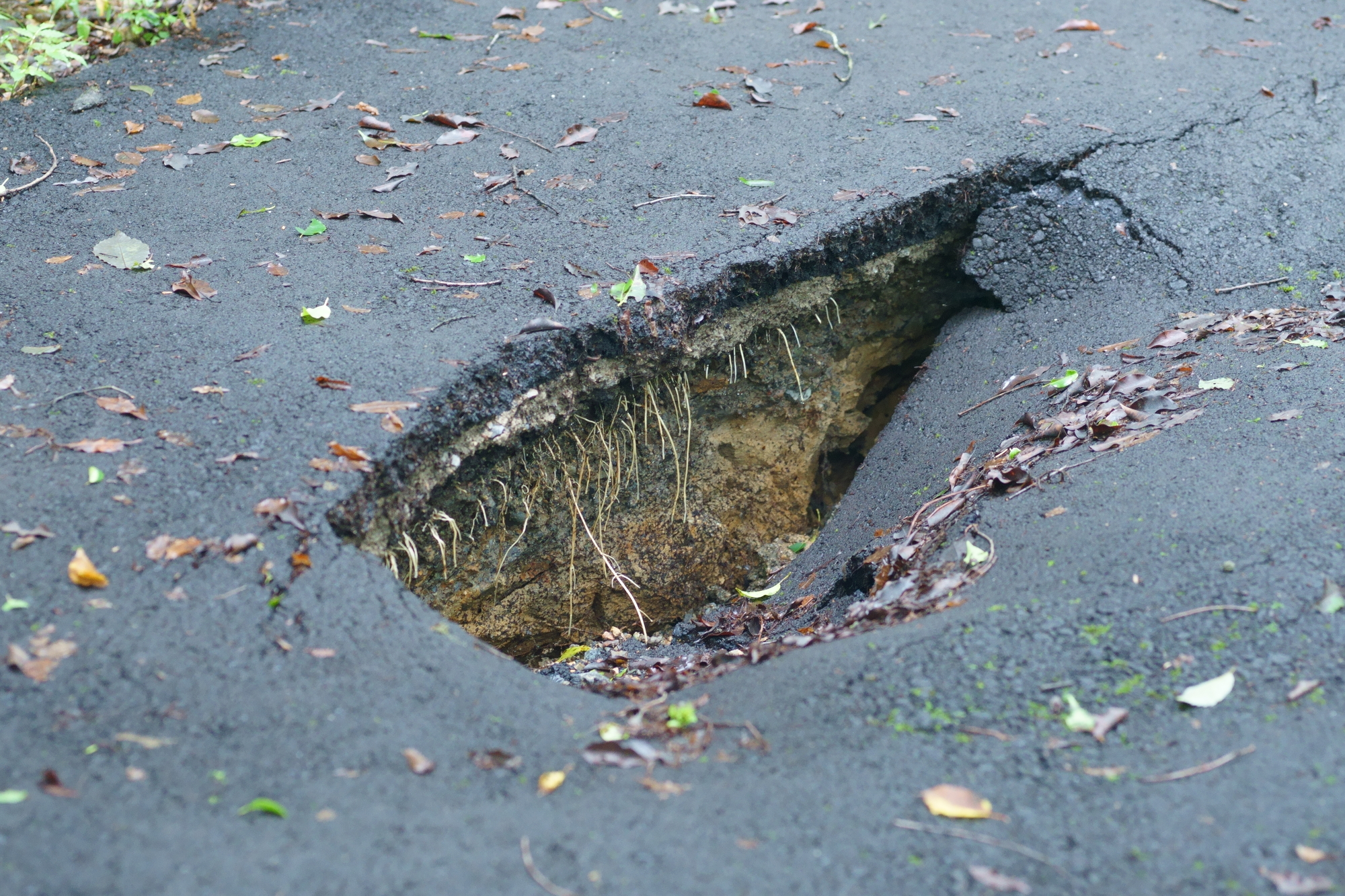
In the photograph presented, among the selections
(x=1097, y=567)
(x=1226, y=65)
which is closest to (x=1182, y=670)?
(x=1097, y=567)

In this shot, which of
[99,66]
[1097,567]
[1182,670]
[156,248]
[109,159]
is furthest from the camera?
[99,66]

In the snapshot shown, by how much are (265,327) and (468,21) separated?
301 cm

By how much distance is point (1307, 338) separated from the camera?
140 inches

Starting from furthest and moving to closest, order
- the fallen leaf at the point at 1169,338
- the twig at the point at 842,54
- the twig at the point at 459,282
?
the twig at the point at 842,54, the fallen leaf at the point at 1169,338, the twig at the point at 459,282

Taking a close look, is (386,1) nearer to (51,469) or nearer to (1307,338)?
(51,469)

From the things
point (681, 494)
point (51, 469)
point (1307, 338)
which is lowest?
point (681, 494)

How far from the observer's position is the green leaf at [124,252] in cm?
370

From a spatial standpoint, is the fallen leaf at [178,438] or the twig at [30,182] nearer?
the fallen leaf at [178,438]

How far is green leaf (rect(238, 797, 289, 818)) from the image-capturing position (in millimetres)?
1998

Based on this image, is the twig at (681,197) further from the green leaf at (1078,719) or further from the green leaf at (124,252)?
the green leaf at (1078,719)

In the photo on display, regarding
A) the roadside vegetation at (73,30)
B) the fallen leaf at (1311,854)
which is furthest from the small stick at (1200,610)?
the roadside vegetation at (73,30)

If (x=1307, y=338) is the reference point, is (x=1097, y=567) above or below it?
below

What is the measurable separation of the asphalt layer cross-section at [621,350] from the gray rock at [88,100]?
62 mm

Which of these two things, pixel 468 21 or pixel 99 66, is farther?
pixel 468 21
